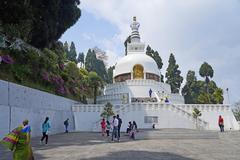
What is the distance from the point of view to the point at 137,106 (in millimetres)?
27250

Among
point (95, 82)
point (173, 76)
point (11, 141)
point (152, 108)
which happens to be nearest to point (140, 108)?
point (152, 108)

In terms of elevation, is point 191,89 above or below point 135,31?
below

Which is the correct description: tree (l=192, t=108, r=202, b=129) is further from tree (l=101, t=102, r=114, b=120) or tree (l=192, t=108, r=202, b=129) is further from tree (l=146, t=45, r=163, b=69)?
tree (l=146, t=45, r=163, b=69)

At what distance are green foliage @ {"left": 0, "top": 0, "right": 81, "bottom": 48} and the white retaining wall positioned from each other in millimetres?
4401

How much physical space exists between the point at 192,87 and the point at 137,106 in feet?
100

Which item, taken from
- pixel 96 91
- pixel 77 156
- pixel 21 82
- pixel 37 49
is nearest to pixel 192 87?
pixel 96 91

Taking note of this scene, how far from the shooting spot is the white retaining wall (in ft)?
52.2

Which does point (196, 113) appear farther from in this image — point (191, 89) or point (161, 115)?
point (191, 89)

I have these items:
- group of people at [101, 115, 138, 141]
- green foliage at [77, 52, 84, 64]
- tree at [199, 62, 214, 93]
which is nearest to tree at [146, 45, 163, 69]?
tree at [199, 62, 214, 93]

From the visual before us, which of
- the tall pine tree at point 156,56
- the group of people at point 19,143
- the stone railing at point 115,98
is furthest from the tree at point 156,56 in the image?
the group of people at point 19,143

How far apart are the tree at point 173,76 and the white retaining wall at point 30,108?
31737 millimetres

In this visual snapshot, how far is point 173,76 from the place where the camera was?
180 ft

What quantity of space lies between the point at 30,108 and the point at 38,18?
7415mm

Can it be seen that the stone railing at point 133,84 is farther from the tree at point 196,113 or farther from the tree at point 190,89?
the tree at point 190,89
